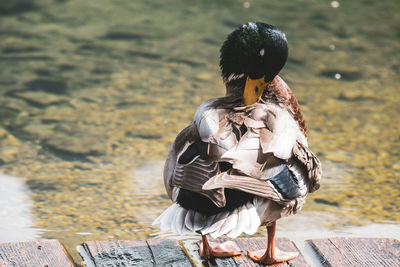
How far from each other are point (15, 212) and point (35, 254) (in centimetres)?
125

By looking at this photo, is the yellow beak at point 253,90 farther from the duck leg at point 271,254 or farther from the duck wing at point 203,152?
the duck leg at point 271,254

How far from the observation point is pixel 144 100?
6.69 m

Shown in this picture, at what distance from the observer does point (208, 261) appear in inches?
132

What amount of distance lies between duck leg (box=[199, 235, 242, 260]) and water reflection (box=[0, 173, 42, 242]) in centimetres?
125

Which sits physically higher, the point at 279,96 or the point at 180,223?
the point at 279,96

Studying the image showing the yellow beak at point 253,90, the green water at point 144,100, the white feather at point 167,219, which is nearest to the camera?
the white feather at point 167,219

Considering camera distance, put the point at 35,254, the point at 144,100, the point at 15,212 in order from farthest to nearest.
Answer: the point at 144,100
the point at 15,212
the point at 35,254

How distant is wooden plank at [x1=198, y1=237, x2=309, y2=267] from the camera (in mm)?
3316

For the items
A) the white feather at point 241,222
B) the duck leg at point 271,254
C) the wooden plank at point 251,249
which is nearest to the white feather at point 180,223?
the white feather at point 241,222

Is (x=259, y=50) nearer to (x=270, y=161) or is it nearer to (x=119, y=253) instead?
(x=270, y=161)

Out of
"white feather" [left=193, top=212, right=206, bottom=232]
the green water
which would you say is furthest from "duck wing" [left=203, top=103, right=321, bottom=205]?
the green water

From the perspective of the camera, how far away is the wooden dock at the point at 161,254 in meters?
3.21

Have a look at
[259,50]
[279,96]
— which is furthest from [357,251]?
[259,50]

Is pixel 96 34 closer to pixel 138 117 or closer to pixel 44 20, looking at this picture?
pixel 44 20
